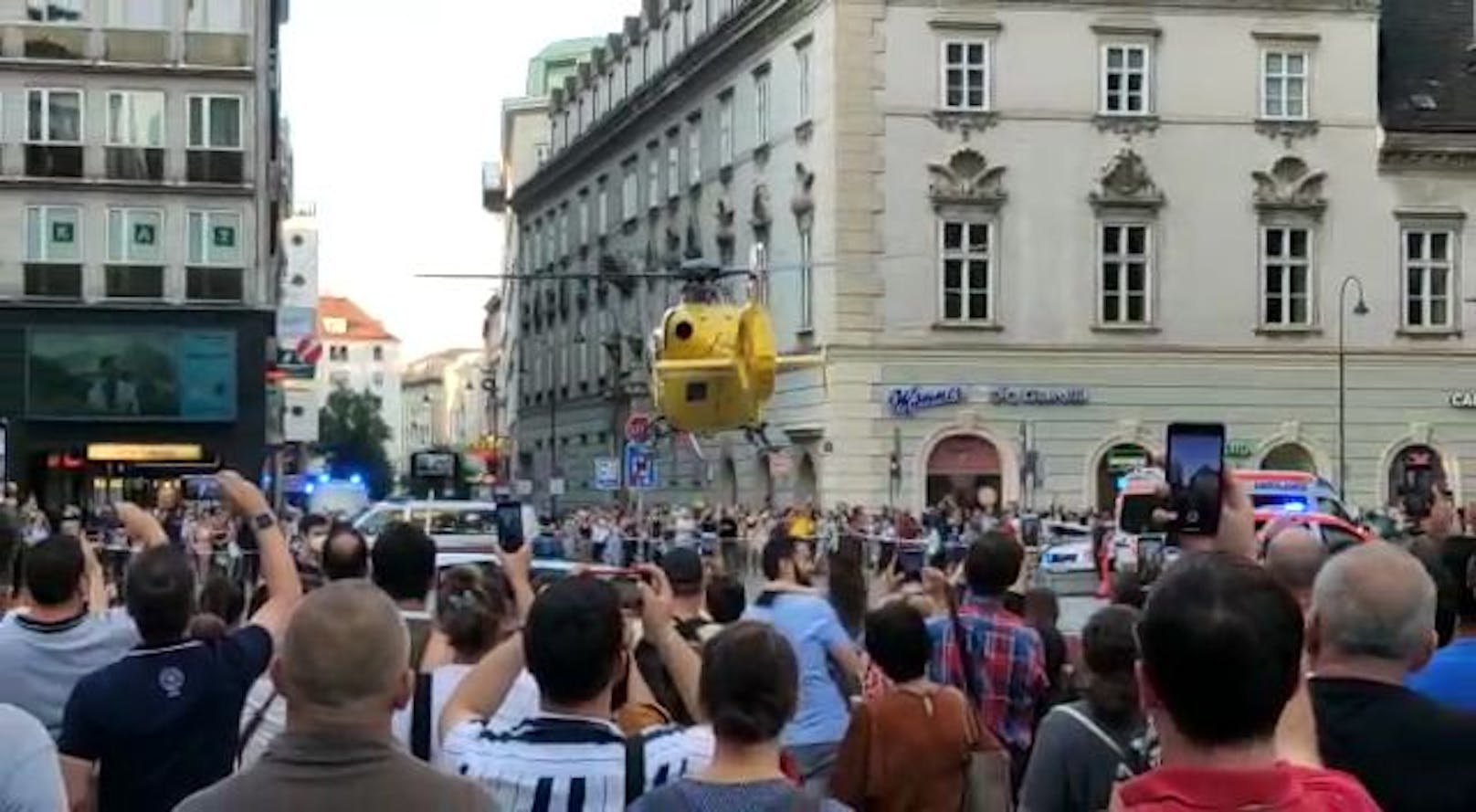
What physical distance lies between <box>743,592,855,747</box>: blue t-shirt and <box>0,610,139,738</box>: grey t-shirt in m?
3.15

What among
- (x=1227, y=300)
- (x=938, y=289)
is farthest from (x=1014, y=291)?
(x=1227, y=300)

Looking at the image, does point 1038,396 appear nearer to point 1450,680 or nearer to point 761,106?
point 761,106

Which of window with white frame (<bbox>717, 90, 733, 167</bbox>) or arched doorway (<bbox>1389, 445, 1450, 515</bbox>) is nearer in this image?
arched doorway (<bbox>1389, 445, 1450, 515</bbox>)

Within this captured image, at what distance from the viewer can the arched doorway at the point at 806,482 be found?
159 feet

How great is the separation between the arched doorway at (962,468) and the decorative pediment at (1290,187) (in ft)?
27.3

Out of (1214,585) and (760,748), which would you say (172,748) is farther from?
(1214,585)

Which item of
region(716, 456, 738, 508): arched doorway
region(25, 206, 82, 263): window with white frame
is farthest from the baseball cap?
region(716, 456, 738, 508): arched doorway

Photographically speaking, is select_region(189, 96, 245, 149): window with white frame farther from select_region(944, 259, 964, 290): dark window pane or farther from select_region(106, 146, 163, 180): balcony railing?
select_region(944, 259, 964, 290): dark window pane

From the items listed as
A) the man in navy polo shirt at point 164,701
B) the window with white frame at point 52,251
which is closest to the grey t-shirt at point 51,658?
the man in navy polo shirt at point 164,701

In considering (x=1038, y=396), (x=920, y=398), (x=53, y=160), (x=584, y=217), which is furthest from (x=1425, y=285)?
(x=584, y=217)

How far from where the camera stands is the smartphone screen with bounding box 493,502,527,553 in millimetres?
7402

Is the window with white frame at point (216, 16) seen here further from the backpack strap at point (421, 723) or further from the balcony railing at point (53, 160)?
the backpack strap at point (421, 723)

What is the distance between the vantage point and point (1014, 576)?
8.54 metres

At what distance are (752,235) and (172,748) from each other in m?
48.1
